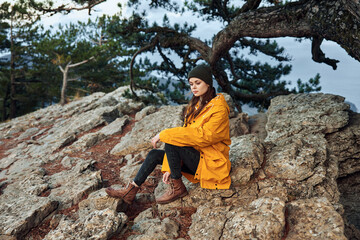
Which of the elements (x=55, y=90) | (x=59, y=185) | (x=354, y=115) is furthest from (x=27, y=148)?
(x=55, y=90)

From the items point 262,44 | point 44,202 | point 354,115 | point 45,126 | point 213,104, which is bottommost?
point 45,126

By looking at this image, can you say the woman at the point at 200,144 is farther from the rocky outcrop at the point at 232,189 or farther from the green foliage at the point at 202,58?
the green foliage at the point at 202,58

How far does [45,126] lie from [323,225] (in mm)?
12153

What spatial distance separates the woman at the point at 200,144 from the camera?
303 cm

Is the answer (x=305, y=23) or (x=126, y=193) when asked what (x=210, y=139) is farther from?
(x=305, y=23)

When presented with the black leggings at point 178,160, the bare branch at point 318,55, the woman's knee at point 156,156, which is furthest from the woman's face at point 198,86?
the bare branch at point 318,55

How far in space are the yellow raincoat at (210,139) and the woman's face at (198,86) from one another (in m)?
0.21

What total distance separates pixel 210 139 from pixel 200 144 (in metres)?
0.15

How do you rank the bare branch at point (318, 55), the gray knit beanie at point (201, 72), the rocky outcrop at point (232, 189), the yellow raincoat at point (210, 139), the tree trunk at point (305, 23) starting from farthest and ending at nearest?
1. the bare branch at point (318, 55)
2. the tree trunk at point (305, 23)
3. the gray knit beanie at point (201, 72)
4. the yellow raincoat at point (210, 139)
5. the rocky outcrop at point (232, 189)

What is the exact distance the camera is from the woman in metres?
3.03

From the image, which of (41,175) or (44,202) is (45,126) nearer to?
(41,175)

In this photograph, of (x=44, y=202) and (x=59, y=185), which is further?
(x=59, y=185)

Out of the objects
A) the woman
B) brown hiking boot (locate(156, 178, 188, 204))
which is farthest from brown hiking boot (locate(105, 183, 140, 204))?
brown hiking boot (locate(156, 178, 188, 204))

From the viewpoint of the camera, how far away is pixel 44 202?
12.5 feet
